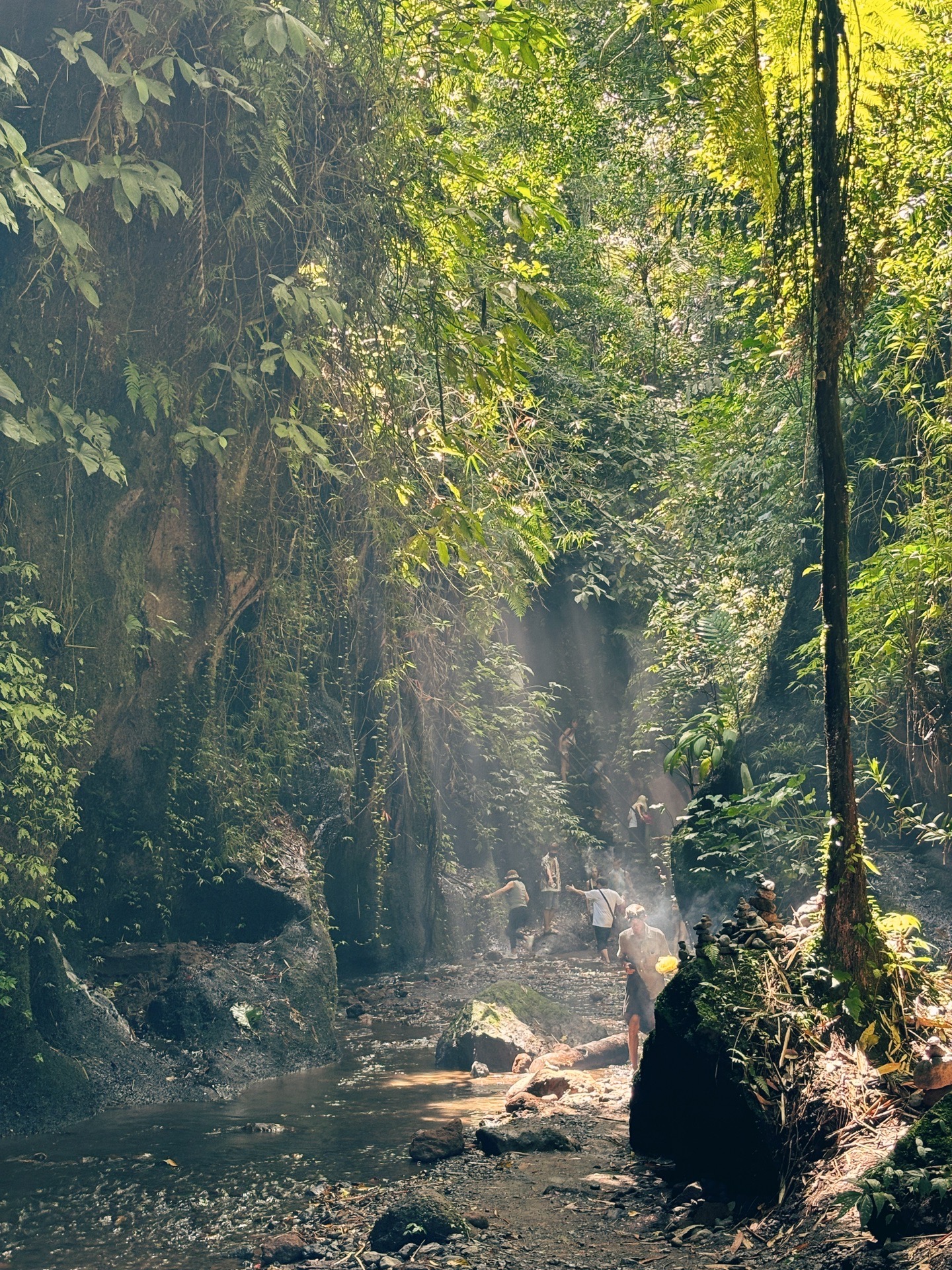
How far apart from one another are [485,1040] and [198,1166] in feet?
11.7

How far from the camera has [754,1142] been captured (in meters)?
5.17

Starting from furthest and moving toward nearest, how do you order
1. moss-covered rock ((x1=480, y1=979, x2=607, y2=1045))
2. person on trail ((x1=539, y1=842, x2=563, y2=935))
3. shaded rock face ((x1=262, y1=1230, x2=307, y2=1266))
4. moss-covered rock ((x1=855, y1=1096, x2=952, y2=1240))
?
person on trail ((x1=539, y1=842, x2=563, y2=935)), moss-covered rock ((x1=480, y1=979, x2=607, y2=1045)), shaded rock face ((x1=262, y1=1230, x2=307, y2=1266)), moss-covered rock ((x1=855, y1=1096, x2=952, y2=1240))

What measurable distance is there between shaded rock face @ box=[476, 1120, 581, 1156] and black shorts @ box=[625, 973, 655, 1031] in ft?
8.85

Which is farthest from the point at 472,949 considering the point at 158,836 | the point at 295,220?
the point at 295,220

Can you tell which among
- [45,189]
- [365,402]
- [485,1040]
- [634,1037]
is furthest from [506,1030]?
[45,189]

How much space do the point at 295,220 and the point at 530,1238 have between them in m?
7.93

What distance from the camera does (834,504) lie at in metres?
5.64

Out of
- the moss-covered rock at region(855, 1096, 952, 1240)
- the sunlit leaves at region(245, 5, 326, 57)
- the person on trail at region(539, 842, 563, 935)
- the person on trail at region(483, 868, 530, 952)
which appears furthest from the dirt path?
the person on trail at region(539, 842, 563, 935)

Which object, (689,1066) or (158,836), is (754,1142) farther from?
(158,836)

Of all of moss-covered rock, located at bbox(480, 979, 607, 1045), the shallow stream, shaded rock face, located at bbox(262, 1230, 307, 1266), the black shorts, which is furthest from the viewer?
moss-covered rock, located at bbox(480, 979, 607, 1045)

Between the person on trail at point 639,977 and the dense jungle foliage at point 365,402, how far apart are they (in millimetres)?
1018

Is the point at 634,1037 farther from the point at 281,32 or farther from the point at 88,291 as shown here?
the point at 281,32

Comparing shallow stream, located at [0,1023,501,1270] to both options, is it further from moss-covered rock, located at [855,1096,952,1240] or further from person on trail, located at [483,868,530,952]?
person on trail, located at [483,868,530,952]

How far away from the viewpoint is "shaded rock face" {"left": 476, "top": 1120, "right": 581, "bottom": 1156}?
7.02 metres
